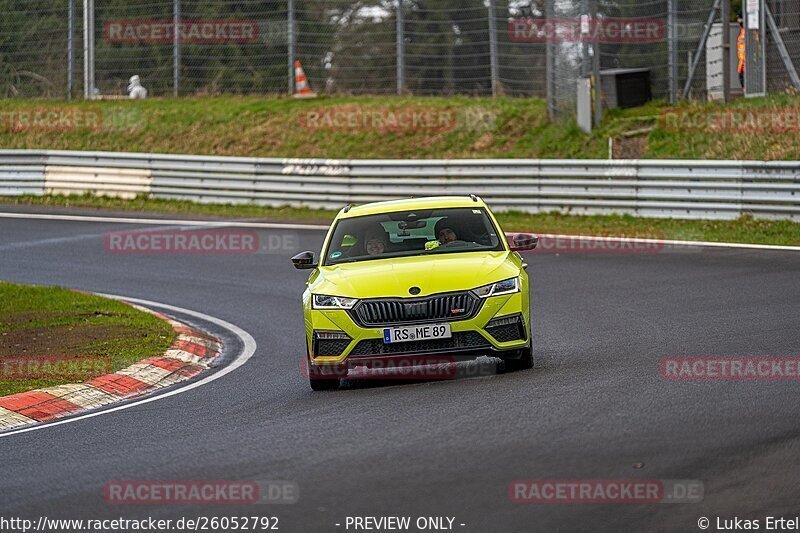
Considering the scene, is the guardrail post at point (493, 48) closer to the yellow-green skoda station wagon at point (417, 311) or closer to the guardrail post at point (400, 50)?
the guardrail post at point (400, 50)

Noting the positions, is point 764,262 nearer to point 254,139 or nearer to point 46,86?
point 254,139

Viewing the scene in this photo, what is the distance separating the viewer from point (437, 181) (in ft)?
83.0

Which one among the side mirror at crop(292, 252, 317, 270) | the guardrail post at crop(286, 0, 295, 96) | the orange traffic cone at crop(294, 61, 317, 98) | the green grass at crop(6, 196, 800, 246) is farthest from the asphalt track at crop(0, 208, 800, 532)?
the orange traffic cone at crop(294, 61, 317, 98)

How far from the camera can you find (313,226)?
24641 mm

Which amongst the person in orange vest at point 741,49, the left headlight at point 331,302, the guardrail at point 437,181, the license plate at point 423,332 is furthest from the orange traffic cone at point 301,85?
the license plate at point 423,332

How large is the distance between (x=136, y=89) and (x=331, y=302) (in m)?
26.7

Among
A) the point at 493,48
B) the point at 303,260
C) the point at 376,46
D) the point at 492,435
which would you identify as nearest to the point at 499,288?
the point at 303,260

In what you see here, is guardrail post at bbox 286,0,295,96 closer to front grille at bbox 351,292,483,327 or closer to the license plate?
front grille at bbox 351,292,483,327

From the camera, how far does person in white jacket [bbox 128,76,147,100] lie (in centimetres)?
3541

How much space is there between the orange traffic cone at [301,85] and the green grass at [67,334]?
16.1 meters

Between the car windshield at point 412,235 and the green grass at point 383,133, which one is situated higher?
the green grass at point 383,133

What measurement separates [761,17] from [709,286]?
12353 millimetres

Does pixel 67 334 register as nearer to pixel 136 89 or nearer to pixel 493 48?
pixel 493 48

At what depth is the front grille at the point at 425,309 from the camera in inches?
399
